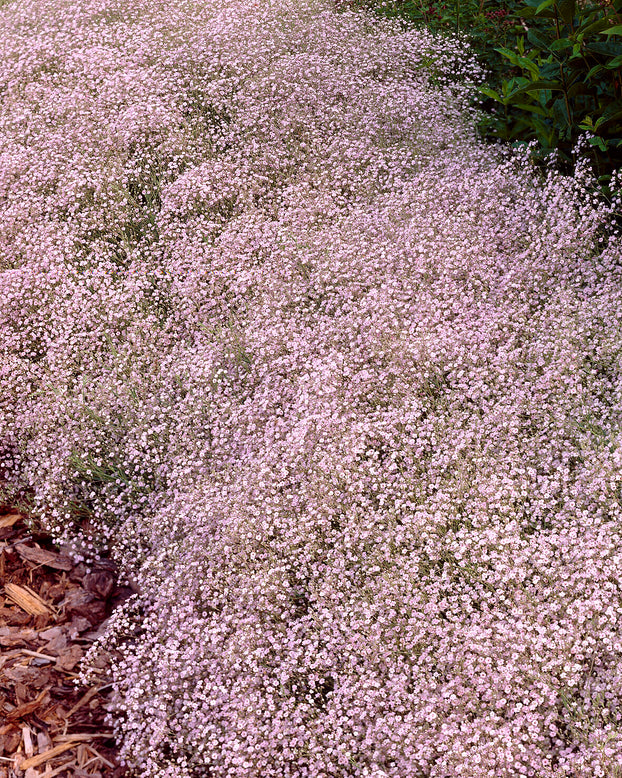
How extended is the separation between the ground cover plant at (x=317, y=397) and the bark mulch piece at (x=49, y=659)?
0.22 metres

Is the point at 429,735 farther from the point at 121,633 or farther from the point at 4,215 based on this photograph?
the point at 4,215

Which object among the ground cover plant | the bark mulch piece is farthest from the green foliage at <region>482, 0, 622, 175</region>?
the bark mulch piece

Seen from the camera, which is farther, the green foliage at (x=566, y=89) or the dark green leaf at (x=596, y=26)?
the green foliage at (x=566, y=89)

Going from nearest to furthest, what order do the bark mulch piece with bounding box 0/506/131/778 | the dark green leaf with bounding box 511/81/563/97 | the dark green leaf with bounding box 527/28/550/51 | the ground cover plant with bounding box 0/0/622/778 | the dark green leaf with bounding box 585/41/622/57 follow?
A: the ground cover plant with bounding box 0/0/622/778
the bark mulch piece with bounding box 0/506/131/778
the dark green leaf with bounding box 585/41/622/57
the dark green leaf with bounding box 511/81/563/97
the dark green leaf with bounding box 527/28/550/51

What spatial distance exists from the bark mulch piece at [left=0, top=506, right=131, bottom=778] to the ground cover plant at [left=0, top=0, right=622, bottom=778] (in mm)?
216

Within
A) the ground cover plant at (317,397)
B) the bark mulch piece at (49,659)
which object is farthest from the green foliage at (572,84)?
the bark mulch piece at (49,659)

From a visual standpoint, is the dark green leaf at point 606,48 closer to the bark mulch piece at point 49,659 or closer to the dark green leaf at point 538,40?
the dark green leaf at point 538,40

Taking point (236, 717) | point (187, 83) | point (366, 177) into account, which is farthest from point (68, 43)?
point (236, 717)

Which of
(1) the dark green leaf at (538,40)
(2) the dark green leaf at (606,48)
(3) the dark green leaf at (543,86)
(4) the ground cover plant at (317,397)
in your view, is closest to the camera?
(4) the ground cover plant at (317,397)

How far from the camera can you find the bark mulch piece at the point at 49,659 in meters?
4.48

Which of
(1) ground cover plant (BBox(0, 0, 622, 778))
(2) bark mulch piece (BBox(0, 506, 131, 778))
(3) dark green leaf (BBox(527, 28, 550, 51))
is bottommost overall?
(2) bark mulch piece (BBox(0, 506, 131, 778))

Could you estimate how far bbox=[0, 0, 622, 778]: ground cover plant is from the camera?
3.74 m

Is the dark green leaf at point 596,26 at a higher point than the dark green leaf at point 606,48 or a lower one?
higher

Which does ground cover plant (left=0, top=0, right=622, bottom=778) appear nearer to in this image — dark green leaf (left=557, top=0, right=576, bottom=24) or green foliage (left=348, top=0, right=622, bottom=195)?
green foliage (left=348, top=0, right=622, bottom=195)
